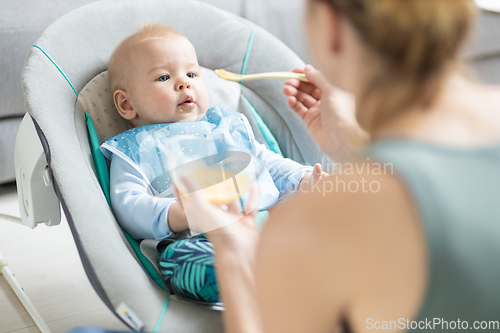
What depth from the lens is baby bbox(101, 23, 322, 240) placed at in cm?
100

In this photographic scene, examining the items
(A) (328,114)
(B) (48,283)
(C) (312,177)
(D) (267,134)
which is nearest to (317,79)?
(A) (328,114)

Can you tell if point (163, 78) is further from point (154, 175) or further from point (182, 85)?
point (154, 175)

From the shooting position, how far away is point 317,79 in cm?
90

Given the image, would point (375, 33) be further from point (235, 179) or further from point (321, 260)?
point (235, 179)

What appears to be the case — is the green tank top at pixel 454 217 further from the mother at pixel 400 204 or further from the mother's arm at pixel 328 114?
the mother's arm at pixel 328 114

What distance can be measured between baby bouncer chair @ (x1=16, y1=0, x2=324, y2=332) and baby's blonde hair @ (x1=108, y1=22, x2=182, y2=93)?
1.4 inches

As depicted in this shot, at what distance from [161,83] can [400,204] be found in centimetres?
83

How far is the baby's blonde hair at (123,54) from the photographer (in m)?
1.10

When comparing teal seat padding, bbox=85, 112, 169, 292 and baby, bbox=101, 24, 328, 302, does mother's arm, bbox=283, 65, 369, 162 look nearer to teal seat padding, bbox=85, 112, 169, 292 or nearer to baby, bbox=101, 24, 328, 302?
baby, bbox=101, 24, 328, 302

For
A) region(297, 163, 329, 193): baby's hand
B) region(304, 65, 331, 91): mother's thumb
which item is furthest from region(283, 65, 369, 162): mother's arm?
region(297, 163, 329, 193): baby's hand

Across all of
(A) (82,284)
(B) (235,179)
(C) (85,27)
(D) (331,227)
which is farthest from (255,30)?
(D) (331,227)

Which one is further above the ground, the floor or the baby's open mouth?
the baby's open mouth

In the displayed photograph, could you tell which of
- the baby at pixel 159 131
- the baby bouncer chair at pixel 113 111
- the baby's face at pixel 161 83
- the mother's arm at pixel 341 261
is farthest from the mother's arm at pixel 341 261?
the baby's face at pixel 161 83

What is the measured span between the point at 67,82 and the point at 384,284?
90 cm
